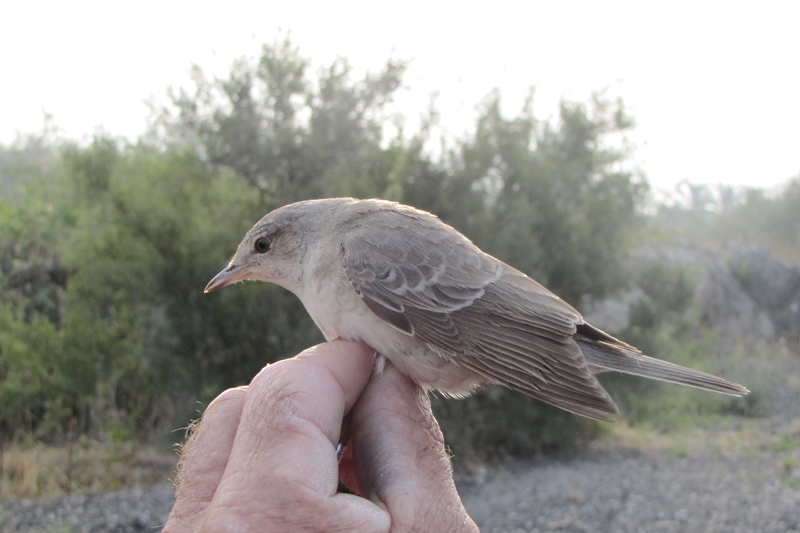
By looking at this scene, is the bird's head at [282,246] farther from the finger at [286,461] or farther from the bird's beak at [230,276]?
the finger at [286,461]

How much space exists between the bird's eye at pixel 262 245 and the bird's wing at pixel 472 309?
0.54 metres

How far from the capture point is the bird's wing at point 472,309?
2.25 m

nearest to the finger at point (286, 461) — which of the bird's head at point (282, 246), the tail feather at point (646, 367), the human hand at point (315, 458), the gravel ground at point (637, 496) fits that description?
the human hand at point (315, 458)

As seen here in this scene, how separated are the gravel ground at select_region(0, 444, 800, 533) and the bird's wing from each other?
441 cm

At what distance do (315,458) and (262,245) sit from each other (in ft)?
5.30

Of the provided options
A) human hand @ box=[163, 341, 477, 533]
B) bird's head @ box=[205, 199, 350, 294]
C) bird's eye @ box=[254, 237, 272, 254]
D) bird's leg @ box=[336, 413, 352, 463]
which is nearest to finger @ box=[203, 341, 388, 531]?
human hand @ box=[163, 341, 477, 533]

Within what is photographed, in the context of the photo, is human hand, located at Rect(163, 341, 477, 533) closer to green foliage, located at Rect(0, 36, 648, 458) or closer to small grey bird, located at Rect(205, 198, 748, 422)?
small grey bird, located at Rect(205, 198, 748, 422)

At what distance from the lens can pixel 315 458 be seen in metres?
1.51

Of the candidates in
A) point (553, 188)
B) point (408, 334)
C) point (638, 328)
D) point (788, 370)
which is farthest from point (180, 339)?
point (788, 370)

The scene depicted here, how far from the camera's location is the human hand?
142cm

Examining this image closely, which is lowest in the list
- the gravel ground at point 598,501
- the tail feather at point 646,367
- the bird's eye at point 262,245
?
the gravel ground at point 598,501

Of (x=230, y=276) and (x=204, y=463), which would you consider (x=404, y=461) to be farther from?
(x=230, y=276)

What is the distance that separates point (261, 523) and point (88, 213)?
7.63 m

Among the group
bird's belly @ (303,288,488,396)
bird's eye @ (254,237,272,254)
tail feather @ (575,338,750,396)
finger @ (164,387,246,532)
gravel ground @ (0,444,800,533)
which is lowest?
gravel ground @ (0,444,800,533)
